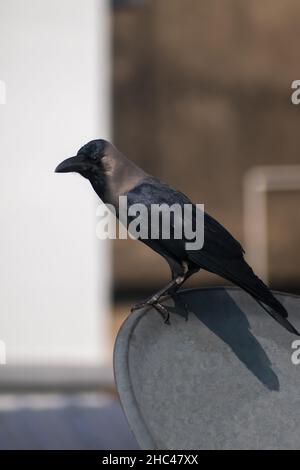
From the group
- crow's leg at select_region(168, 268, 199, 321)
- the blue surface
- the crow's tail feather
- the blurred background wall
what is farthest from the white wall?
the crow's tail feather

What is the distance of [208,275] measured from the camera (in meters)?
7.83

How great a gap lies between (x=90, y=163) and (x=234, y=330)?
396 mm

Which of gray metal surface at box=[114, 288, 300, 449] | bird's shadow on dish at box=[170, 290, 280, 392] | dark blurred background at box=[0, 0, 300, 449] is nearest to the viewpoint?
gray metal surface at box=[114, 288, 300, 449]

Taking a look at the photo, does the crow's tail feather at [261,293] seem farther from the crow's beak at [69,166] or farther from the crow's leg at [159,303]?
the crow's beak at [69,166]

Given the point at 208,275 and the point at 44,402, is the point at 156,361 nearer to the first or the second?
the point at 44,402

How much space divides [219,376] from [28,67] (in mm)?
4394

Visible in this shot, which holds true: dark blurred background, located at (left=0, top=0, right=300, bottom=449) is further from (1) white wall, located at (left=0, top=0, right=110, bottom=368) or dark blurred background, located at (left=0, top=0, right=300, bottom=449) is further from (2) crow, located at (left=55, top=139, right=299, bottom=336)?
(2) crow, located at (left=55, top=139, right=299, bottom=336)

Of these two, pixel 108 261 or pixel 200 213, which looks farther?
pixel 108 261

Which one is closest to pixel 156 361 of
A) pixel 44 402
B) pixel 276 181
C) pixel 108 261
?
pixel 44 402

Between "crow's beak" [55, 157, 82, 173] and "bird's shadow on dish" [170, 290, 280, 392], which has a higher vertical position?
"crow's beak" [55, 157, 82, 173]

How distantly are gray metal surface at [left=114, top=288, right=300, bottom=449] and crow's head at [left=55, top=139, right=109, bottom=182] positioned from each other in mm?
261

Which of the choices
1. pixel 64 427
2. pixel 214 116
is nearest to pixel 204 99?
pixel 214 116

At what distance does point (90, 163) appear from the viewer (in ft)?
5.82

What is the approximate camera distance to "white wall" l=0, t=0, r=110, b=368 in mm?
5840
